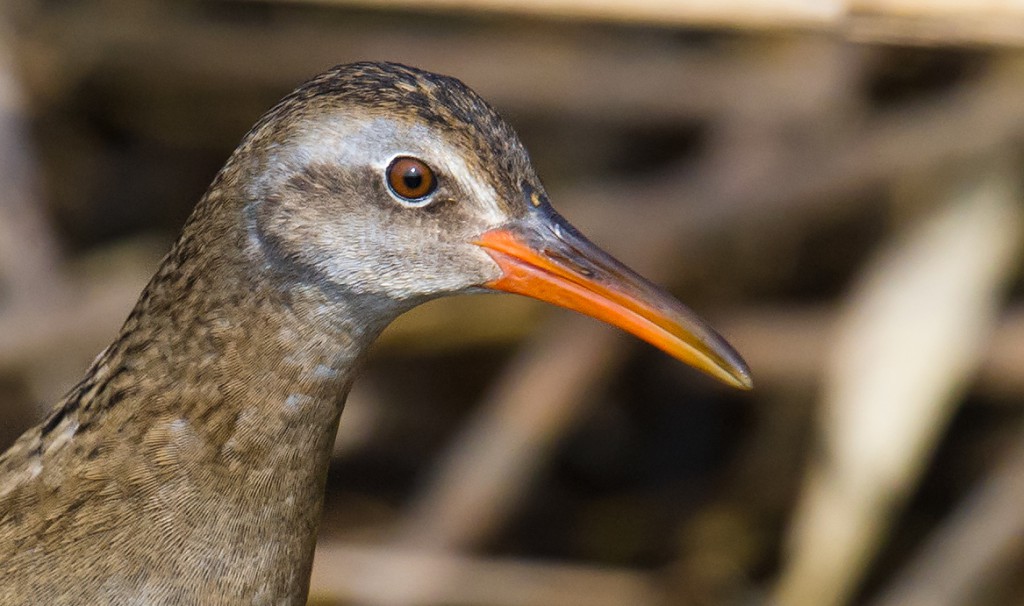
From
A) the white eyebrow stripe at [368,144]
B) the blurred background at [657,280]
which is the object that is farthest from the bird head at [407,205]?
the blurred background at [657,280]

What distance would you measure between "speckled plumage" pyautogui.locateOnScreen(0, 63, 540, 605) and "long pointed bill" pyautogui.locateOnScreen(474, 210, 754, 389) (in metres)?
0.10

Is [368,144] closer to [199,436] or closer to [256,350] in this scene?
[256,350]

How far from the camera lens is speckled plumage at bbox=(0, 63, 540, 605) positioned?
1.92m

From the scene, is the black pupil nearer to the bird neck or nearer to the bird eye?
the bird eye

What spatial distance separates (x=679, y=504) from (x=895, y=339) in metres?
0.95

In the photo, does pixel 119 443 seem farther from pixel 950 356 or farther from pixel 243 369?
pixel 950 356

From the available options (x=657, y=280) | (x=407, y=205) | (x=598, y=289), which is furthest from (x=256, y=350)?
(x=657, y=280)

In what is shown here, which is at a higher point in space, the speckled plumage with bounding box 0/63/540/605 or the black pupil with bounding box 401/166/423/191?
the black pupil with bounding box 401/166/423/191

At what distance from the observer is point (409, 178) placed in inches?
76.9

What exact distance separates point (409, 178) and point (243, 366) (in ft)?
1.00

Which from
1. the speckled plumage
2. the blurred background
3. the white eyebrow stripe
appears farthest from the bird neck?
the blurred background

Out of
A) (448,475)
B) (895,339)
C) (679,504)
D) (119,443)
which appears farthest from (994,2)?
(679,504)

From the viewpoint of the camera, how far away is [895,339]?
12.4ft

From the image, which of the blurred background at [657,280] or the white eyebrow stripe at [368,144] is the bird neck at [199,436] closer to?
the white eyebrow stripe at [368,144]
